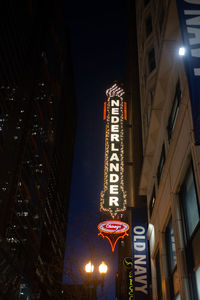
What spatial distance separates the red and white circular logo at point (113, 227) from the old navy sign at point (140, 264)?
32.2 inches

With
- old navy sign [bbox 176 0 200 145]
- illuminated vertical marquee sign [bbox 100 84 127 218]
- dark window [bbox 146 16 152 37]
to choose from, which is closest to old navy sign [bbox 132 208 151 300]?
illuminated vertical marquee sign [bbox 100 84 127 218]

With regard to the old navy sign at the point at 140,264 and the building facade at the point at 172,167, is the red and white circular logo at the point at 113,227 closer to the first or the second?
the old navy sign at the point at 140,264

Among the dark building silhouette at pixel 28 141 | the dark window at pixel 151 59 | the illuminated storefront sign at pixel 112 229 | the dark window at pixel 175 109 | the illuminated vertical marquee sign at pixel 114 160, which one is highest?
the dark building silhouette at pixel 28 141

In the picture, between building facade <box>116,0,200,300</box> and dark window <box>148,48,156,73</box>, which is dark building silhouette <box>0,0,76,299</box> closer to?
building facade <box>116,0,200,300</box>

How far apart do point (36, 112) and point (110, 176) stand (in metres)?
74.3

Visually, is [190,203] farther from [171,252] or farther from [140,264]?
[140,264]

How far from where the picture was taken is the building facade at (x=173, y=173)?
1177cm

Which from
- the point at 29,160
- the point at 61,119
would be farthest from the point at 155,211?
the point at 61,119

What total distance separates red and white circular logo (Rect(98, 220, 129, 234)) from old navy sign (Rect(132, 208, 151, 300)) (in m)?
0.82

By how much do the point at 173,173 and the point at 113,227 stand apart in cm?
1020

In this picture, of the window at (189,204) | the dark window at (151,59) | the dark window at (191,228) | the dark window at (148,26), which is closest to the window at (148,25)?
the dark window at (148,26)

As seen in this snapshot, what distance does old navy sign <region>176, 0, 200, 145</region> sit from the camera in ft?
29.9

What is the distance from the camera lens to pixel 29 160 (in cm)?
8662

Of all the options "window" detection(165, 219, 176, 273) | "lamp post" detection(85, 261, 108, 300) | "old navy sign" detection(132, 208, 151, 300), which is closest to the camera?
"window" detection(165, 219, 176, 273)
